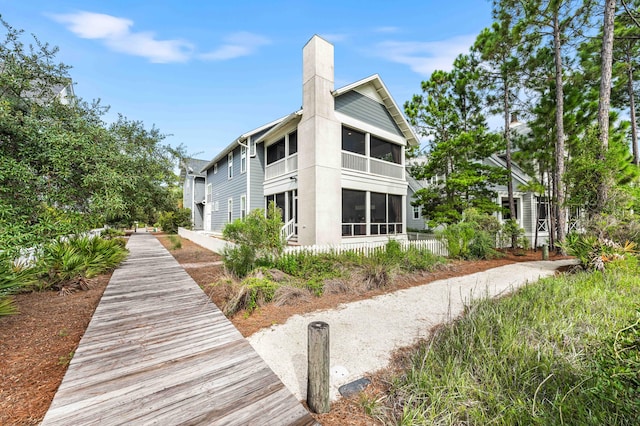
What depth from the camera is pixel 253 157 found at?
14586mm

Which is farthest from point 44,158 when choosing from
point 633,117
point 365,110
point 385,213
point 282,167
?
point 633,117

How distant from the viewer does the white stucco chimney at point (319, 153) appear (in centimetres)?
1016

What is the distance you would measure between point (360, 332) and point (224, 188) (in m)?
16.7

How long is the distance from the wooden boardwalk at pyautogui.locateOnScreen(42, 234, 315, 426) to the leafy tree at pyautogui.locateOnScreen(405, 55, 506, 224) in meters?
13.2

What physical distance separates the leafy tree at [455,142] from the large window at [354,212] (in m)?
4.89

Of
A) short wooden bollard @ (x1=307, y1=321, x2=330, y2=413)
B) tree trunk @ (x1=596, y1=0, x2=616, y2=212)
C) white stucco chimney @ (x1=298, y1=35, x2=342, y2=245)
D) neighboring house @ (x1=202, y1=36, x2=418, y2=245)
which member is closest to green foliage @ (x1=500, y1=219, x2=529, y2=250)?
tree trunk @ (x1=596, y1=0, x2=616, y2=212)

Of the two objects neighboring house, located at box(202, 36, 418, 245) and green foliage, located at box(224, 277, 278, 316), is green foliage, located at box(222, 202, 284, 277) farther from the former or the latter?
neighboring house, located at box(202, 36, 418, 245)

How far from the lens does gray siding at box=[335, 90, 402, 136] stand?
11.7 meters

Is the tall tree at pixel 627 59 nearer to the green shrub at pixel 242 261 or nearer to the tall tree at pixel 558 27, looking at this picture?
the tall tree at pixel 558 27

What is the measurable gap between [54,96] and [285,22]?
7862mm

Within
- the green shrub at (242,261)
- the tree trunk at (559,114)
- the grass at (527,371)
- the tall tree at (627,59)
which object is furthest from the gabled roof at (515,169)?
the green shrub at (242,261)

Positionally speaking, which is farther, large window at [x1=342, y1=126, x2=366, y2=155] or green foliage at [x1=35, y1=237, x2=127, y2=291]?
large window at [x1=342, y1=126, x2=366, y2=155]

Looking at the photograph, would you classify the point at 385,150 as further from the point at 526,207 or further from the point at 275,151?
the point at 526,207

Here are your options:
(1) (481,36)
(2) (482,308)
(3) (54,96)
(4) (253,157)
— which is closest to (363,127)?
Result: (4) (253,157)
